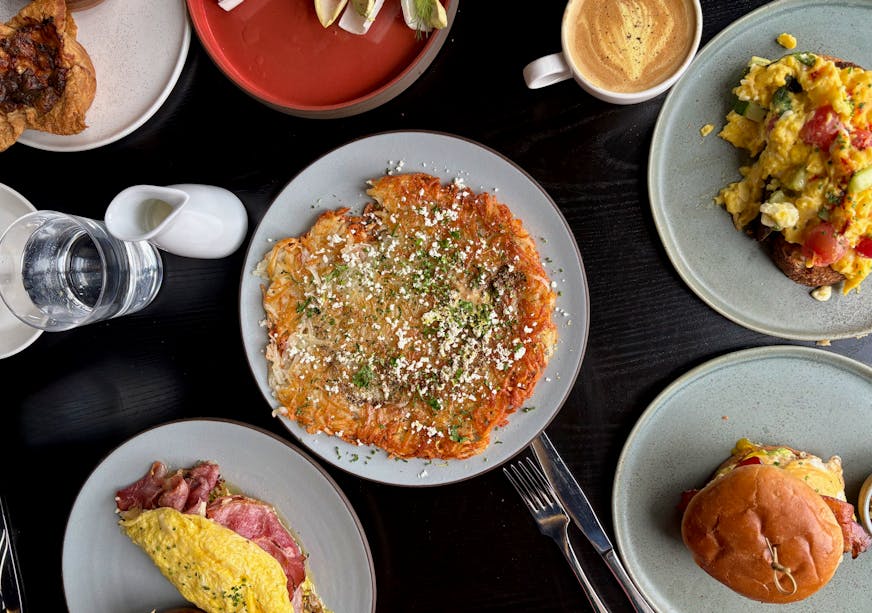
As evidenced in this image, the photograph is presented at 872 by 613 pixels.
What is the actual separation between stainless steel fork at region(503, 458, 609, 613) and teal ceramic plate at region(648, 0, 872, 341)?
82cm

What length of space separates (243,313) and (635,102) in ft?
4.68

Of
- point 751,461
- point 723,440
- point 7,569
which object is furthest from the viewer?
point 7,569

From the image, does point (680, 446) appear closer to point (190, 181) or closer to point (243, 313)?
point (243, 313)

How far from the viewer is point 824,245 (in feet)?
6.57

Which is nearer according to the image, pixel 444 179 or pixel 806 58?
pixel 806 58

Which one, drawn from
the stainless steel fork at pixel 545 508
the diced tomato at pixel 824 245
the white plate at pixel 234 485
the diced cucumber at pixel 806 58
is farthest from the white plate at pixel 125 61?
the diced tomato at pixel 824 245

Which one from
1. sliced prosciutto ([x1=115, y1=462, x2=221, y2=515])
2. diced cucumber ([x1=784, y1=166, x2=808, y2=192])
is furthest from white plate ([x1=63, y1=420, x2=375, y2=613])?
diced cucumber ([x1=784, y1=166, x2=808, y2=192])

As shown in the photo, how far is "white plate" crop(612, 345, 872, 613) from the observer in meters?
2.24

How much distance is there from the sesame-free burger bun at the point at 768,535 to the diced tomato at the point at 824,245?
2.10 ft

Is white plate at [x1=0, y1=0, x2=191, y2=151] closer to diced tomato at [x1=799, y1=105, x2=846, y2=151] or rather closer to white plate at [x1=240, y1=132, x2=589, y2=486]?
white plate at [x1=240, y1=132, x2=589, y2=486]

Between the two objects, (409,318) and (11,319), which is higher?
(11,319)

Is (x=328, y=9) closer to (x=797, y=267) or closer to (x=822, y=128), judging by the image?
(x=822, y=128)

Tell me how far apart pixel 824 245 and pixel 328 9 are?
5.50 ft

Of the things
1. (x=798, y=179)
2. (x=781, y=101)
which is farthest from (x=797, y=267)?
(x=781, y=101)
